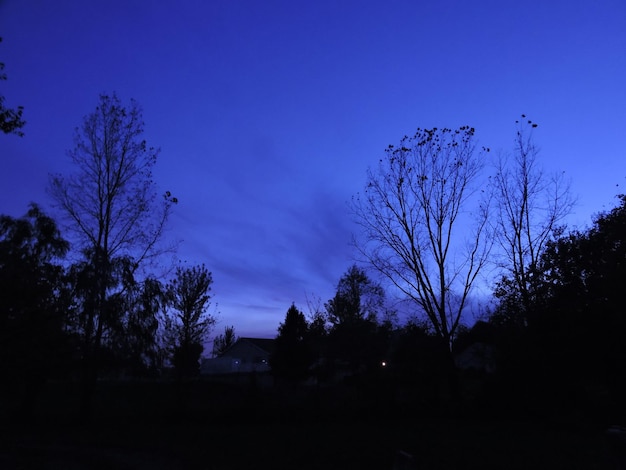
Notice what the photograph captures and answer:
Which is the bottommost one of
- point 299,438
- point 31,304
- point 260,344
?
point 299,438

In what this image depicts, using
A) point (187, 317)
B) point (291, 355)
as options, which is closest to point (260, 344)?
point (291, 355)

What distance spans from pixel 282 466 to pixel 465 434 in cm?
791

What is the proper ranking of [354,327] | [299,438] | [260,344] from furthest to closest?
[260,344]
[354,327]
[299,438]

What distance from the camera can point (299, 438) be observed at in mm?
14992

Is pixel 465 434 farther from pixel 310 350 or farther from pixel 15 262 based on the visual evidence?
pixel 310 350

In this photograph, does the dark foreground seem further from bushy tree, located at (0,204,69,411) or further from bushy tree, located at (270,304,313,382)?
bushy tree, located at (270,304,313,382)

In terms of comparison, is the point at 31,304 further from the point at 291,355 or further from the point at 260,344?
the point at 260,344

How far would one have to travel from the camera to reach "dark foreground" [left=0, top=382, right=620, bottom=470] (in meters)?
11.0

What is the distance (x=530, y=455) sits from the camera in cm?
1136

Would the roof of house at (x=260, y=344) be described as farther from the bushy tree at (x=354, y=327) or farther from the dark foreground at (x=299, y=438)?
the dark foreground at (x=299, y=438)

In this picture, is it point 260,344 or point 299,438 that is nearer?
point 299,438

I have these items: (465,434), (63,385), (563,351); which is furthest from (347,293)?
(465,434)

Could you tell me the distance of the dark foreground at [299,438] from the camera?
11.0 metres

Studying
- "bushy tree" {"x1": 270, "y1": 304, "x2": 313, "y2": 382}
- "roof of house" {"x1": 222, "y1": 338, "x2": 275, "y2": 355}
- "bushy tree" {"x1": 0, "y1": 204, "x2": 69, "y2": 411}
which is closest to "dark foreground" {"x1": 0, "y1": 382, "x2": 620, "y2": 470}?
"bushy tree" {"x1": 0, "y1": 204, "x2": 69, "y2": 411}
